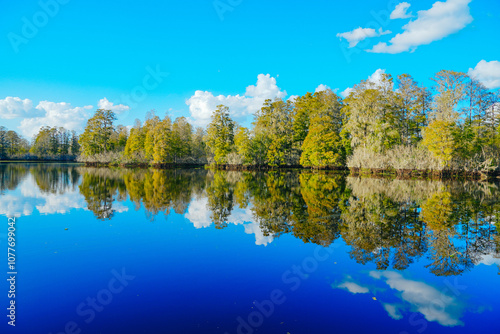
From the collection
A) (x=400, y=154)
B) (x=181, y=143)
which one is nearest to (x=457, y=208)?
(x=400, y=154)

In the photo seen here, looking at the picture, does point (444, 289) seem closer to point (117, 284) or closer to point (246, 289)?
point (246, 289)

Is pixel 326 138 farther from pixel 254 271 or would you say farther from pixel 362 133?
pixel 254 271

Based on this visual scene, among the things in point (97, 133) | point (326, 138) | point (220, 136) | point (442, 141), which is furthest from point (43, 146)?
point (442, 141)

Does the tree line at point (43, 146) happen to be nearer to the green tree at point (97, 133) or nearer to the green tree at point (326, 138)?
the green tree at point (97, 133)

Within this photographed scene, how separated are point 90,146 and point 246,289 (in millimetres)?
64157
